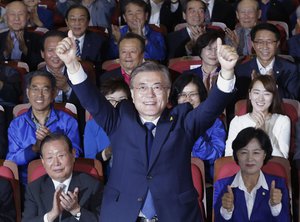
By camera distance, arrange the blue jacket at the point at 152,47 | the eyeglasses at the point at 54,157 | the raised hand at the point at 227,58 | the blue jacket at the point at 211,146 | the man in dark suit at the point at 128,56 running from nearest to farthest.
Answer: the raised hand at the point at 227,58, the eyeglasses at the point at 54,157, the blue jacket at the point at 211,146, the man in dark suit at the point at 128,56, the blue jacket at the point at 152,47

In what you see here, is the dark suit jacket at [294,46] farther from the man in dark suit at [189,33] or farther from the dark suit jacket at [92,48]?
the dark suit jacket at [92,48]

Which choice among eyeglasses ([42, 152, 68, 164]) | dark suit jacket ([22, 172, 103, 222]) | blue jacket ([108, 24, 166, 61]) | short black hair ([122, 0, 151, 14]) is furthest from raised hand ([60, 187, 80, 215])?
short black hair ([122, 0, 151, 14])

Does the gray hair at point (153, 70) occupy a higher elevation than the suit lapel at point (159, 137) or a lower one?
higher

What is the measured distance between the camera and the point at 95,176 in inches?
158

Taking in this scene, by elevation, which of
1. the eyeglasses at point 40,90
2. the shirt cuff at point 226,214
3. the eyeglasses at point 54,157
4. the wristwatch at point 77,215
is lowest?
the shirt cuff at point 226,214

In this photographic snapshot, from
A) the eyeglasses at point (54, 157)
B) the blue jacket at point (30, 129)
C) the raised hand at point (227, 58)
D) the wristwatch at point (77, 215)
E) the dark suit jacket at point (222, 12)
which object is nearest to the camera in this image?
the raised hand at point (227, 58)

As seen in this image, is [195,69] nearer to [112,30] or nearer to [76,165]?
[112,30]

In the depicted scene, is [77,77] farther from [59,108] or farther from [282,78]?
[282,78]

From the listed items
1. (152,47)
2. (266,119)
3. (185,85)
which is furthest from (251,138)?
(152,47)

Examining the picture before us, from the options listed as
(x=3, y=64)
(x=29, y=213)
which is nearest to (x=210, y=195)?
(x=29, y=213)

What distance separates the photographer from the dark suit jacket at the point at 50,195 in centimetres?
381

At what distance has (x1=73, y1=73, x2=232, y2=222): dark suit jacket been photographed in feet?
9.61

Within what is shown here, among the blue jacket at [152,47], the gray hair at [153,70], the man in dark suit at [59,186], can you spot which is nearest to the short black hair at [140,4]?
the blue jacket at [152,47]

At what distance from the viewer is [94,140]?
14.7ft
